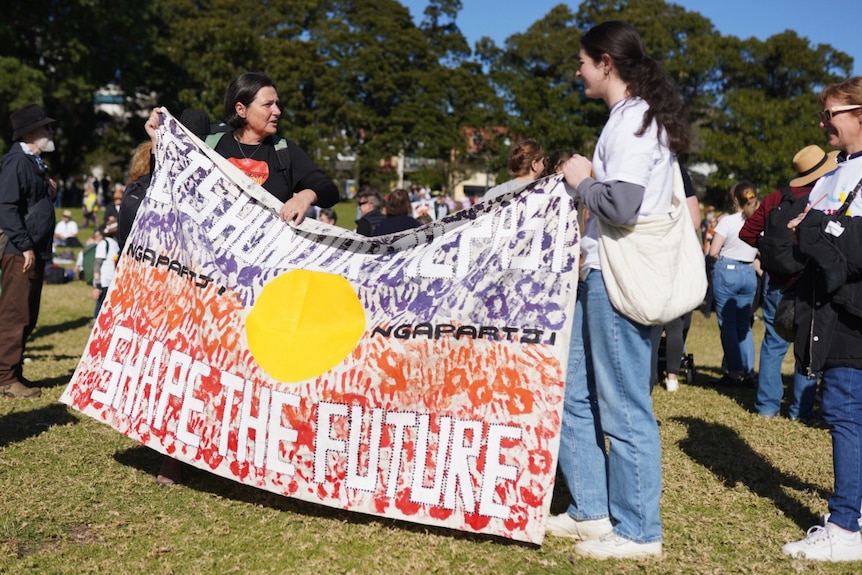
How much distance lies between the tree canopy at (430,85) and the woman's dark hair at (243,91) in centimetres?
4222

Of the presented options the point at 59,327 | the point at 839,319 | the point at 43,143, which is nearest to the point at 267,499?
the point at 839,319

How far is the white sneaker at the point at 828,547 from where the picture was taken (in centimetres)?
391

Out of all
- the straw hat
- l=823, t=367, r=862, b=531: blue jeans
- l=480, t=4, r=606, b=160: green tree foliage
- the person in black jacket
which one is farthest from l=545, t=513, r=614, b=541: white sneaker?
l=480, t=4, r=606, b=160: green tree foliage

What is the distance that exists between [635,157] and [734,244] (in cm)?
565

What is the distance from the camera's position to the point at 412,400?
158 inches

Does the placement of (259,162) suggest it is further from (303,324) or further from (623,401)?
(623,401)

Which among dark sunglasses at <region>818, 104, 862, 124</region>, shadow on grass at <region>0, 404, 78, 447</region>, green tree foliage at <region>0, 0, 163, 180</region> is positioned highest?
green tree foliage at <region>0, 0, 163, 180</region>

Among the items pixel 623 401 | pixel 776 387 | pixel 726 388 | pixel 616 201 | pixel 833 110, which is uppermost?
pixel 833 110

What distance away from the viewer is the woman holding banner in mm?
3543

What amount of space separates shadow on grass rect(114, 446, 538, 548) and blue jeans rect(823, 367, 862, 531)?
1.43m

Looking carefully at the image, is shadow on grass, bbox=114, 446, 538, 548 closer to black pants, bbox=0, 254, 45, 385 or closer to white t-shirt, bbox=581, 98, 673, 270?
white t-shirt, bbox=581, 98, 673, 270

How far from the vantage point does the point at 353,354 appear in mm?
4164

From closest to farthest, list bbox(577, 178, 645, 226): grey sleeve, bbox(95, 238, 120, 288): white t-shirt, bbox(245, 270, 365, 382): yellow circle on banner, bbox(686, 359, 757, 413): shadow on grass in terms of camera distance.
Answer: bbox(577, 178, 645, 226): grey sleeve < bbox(245, 270, 365, 382): yellow circle on banner < bbox(686, 359, 757, 413): shadow on grass < bbox(95, 238, 120, 288): white t-shirt

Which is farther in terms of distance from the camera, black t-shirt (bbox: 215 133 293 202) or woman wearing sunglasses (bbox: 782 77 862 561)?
black t-shirt (bbox: 215 133 293 202)
